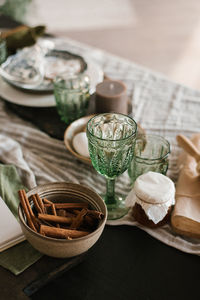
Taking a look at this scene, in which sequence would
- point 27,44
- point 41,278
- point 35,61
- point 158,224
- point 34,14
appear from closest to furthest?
point 41,278 → point 158,224 → point 35,61 → point 27,44 → point 34,14

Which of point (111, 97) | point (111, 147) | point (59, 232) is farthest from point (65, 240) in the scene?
point (111, 97)

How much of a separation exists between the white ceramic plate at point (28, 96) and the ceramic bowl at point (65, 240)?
1.23 feet

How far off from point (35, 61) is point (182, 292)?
703 millimetres

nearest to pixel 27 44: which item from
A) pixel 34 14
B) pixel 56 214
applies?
pixel 56 214

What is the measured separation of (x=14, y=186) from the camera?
76 cm

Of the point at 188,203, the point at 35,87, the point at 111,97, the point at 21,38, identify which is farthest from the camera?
the point at 21,38

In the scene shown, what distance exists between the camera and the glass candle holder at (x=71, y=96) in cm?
90

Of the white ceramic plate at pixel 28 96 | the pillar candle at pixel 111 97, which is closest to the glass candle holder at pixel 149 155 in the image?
the pillar candle at pixel 111 97

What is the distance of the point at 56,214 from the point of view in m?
0.63

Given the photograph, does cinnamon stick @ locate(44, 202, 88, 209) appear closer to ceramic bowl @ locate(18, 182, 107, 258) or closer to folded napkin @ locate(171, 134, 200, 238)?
ceramic bowl @ locate(18, 182, 107, 258)

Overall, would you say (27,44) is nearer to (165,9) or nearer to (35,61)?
(35,61)

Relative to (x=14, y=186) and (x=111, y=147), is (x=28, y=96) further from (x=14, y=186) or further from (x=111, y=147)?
(x=111, y=147)

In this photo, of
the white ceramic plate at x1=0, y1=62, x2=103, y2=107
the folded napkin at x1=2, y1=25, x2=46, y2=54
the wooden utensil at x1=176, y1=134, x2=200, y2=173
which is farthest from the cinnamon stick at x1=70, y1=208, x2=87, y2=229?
the folded napkin at x1=2, y1=25, x2=46, y2=54

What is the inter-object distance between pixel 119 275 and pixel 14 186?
11.1 inches
